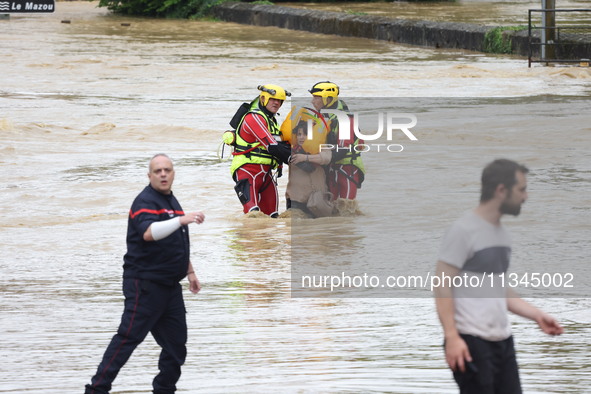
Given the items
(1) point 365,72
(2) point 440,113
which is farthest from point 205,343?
(1) point 365,72

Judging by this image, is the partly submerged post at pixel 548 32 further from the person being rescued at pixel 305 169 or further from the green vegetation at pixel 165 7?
the green vegetation at pixel 165 7

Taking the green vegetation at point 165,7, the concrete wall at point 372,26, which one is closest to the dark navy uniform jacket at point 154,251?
the concrete wall at point 372,26

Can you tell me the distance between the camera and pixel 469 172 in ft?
55.8

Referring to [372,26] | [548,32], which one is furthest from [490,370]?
[372,26]

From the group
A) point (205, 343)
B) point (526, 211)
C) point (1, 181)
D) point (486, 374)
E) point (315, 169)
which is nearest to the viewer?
point (486, 374)

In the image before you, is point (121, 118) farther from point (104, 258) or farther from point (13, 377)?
point (13, 377)

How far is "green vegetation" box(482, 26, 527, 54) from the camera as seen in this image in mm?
32906

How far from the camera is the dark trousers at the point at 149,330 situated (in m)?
6.89

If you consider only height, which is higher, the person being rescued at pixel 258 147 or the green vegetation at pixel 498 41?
the green vegetation at pixel 498 41

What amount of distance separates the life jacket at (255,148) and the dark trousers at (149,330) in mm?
6106

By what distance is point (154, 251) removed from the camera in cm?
694

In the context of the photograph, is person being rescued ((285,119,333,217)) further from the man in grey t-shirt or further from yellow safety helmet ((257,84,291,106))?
the man in grey t-shirt

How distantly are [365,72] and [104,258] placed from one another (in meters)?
18.0

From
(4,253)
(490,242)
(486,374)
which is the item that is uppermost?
(490,242)
